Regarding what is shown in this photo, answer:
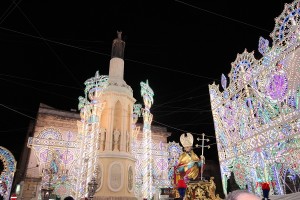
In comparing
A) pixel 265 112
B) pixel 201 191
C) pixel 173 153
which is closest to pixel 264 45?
pixel 265 112

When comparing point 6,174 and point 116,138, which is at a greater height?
point 116,138

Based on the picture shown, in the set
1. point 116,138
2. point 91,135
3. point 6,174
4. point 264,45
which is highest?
point 264,45

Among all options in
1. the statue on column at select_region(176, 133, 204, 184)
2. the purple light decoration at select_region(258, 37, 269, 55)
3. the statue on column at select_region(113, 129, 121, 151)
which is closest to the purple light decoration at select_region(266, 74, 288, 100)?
the purple light decoration at select_region(258, 37, 269, 55)

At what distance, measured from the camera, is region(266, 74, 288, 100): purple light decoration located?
29.0ft

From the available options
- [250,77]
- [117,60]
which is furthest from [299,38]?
[117,60]

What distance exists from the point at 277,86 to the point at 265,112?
4.83 ft

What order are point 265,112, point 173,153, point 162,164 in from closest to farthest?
1. point 265,112
2. point 162,164
3. point 173,153

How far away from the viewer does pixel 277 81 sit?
30.0 ft

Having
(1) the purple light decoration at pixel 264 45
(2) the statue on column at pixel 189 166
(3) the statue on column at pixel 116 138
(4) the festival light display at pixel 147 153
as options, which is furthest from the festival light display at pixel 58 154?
(1) the purple light decoration at pixel 264 45

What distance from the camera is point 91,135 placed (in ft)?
50.7

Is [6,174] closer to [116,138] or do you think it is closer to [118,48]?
[116,138]

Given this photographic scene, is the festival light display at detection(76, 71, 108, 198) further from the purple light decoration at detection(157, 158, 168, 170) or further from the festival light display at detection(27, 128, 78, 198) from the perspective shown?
the purple light decoration at detection(157, 158, 168, 170)

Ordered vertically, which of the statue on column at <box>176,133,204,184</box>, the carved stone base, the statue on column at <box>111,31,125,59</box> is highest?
the statue on column at <box>111,31,125,59</box>

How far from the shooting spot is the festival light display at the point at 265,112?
8.45 m
